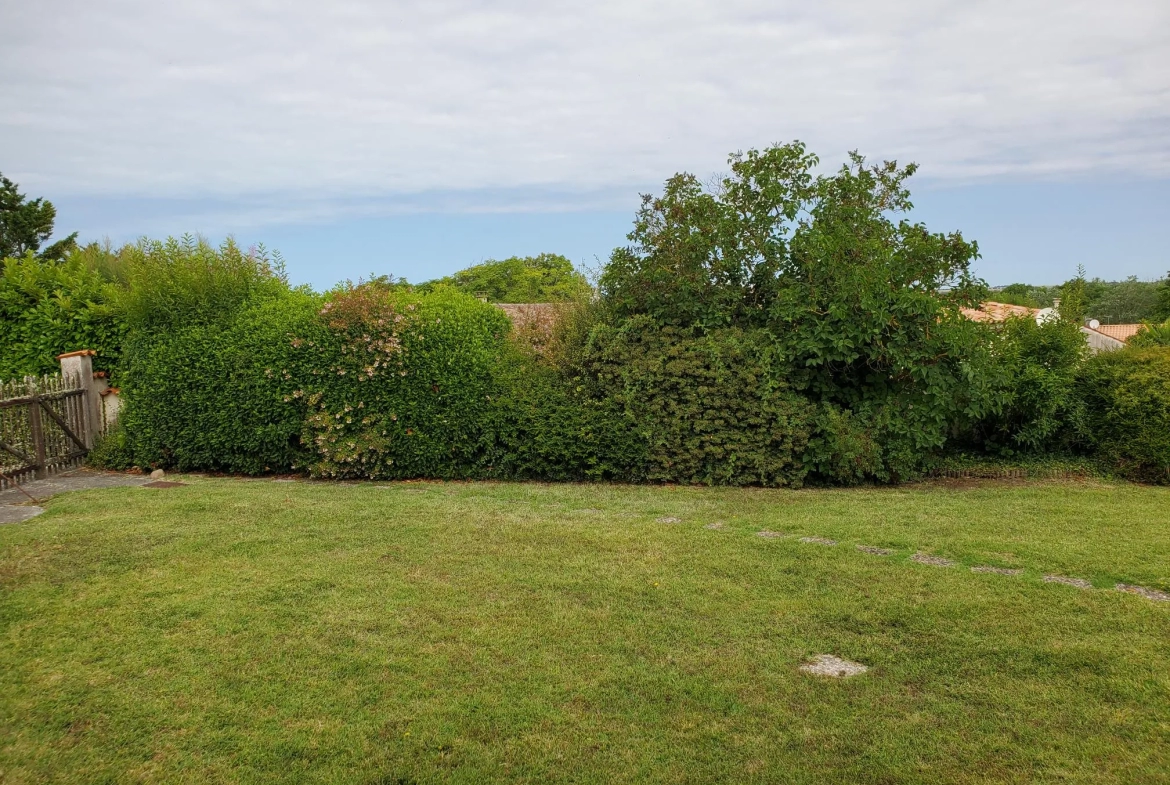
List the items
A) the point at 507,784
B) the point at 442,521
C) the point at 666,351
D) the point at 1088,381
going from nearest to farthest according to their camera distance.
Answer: the point at 507,784 < the point at 442,521 < the point at 666,351 < the point at 1088,381

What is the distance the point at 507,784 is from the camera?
3408mm

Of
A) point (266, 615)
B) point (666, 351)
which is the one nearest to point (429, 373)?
point (666, 351)

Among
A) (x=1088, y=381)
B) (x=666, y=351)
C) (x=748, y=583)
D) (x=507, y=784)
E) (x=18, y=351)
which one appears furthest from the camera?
(x=18, y=351)

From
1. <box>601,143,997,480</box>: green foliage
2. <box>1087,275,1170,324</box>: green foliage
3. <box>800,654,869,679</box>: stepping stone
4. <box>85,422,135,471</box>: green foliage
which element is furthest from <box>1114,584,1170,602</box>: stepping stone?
<box>1087,275,1170,324</box>: green foliage

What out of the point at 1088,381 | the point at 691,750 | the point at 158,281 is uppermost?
the point at 158,281

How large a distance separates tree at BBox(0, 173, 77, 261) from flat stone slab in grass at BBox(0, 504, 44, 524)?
2989 centimetres

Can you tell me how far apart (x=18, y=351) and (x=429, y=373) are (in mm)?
7426

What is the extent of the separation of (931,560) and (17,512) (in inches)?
361

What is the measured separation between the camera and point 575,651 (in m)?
4.71

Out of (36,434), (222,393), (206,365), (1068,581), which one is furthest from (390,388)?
(1068,581)

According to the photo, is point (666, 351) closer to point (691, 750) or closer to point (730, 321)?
point (730, 321)

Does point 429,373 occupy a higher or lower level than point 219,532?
higher

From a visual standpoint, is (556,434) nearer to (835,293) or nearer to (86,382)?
(835,293)

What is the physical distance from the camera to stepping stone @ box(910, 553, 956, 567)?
643 cm
